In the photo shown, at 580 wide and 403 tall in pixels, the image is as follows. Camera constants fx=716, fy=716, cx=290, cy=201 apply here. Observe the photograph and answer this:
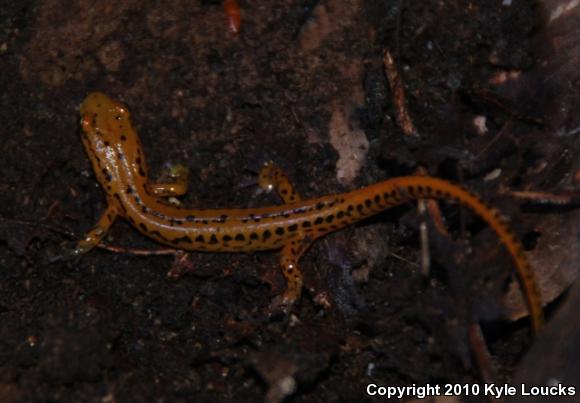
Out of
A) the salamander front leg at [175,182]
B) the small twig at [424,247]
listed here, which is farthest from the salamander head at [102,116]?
the small twig at [424,247]

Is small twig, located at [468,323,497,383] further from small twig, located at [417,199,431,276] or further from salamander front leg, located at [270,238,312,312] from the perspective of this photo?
salamander front leg, located at [270,238,312,312]

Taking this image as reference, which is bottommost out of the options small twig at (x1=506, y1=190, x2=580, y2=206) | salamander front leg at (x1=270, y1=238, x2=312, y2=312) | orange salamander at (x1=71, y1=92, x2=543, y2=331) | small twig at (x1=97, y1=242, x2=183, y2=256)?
small twig at (x1=97, y1=242, x2=183, y2=256)

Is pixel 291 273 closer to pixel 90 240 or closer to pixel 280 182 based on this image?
pixel 280 182

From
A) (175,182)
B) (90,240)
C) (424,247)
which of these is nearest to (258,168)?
(175,182)

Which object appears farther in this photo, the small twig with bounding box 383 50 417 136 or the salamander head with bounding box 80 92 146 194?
the salamander head with bounding box 80 92 146 194

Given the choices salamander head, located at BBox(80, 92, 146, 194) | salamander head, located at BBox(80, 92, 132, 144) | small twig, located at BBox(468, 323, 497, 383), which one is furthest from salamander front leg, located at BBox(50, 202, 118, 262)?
small twig, located at BBox(468, 323, 497, 383)

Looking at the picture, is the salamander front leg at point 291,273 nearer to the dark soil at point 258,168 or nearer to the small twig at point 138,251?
the dark soil at point 258,168
